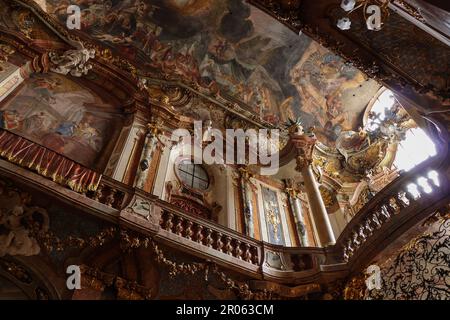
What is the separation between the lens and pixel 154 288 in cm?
660

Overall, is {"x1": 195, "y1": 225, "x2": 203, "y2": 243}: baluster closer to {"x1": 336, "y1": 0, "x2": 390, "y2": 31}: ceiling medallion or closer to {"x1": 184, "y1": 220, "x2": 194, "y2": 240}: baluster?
{"x1": 184, "y1": 220, "x2": 194, "y2": 240}: baluster

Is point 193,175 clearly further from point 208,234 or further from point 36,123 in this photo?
point 36,123

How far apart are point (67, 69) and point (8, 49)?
1.58 meters

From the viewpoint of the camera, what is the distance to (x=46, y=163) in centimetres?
636

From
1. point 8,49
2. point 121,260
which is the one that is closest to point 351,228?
point 121,260

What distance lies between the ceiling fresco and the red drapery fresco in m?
8.47

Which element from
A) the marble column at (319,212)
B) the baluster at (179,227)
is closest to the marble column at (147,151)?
the baluster at (179,227)

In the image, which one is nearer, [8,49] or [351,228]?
[351,228]

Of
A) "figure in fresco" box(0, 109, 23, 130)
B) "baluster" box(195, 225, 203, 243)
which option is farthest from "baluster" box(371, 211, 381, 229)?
"figure in fresco" box(0, 109, 23, 130)

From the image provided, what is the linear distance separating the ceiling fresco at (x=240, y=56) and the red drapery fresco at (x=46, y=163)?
27.8ft

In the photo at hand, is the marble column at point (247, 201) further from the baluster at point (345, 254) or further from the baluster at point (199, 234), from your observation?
the baluster at point (345, 254)

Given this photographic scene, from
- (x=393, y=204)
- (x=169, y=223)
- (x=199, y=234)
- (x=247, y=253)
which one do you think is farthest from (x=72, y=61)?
(x=393, y=204)

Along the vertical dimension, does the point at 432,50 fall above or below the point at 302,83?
below
